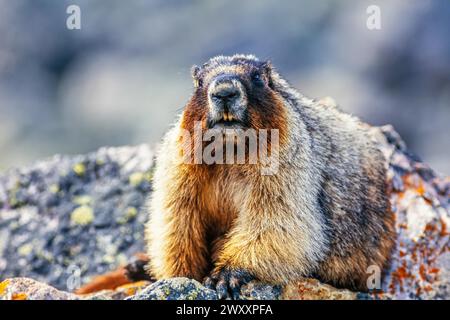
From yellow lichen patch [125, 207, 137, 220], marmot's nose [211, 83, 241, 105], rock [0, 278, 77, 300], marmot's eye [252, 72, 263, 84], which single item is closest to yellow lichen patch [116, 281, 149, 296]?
rock [0, 278, 77, 300]

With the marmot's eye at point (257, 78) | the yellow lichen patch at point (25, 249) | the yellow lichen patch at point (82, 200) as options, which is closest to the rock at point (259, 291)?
the marmot's eye at point (257, 78)

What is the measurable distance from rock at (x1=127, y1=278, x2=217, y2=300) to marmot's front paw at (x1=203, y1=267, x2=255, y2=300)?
1.20 feet

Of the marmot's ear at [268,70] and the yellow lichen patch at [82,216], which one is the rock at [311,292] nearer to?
the marmot's ear at [268,70]

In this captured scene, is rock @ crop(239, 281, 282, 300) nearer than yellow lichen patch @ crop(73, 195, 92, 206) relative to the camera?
Yes

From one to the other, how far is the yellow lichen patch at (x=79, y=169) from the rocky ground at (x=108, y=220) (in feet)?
0.04

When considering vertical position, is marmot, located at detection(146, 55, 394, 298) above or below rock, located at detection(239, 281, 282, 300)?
above

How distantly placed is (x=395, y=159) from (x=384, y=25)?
8539mm

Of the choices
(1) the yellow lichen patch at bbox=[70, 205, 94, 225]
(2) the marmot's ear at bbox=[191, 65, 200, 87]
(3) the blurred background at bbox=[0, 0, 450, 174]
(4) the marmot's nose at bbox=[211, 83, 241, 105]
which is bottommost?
(1) the yellow lichen patch at bbox=[70, 205, 94, 225]

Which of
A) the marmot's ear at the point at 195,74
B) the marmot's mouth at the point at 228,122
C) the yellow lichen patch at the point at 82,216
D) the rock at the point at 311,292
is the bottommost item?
the rock at the point at 311,292

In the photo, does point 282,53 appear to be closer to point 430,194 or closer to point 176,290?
point 430,194

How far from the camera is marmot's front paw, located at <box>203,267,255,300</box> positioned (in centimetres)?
549

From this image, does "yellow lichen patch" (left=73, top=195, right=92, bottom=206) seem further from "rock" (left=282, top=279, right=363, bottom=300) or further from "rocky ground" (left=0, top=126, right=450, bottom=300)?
"rock" (left=282, top=279, right=363, bottom=300)

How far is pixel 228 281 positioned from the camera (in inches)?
221

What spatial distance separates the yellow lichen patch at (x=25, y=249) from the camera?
715 cm
